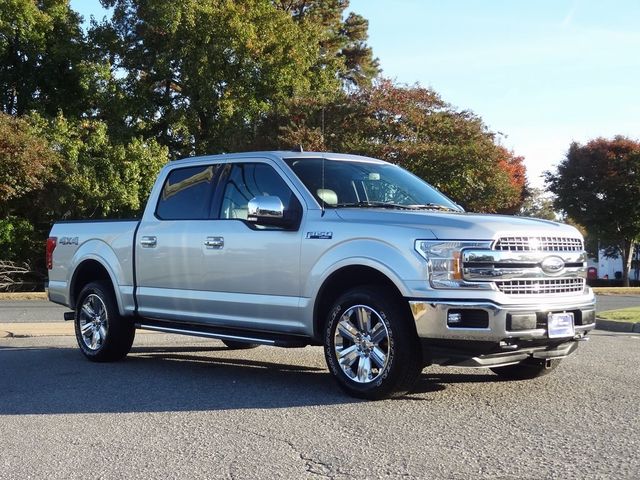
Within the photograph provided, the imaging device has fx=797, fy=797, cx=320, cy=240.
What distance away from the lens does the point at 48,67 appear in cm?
3102

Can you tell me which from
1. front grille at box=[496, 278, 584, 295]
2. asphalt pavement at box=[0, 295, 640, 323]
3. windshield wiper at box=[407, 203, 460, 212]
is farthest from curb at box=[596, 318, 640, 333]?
front grille at box=[496, 278, 584, 295]

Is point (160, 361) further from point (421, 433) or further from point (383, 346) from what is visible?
point (421, 433)

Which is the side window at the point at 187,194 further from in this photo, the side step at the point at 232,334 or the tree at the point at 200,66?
the tree at the point at 200,66

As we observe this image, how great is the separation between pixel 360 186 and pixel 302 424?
8.56ft

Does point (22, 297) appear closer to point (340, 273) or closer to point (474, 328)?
point (340, 273)

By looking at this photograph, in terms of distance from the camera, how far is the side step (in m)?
6.96

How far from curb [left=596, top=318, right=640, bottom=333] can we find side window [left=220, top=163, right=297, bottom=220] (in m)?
8.01

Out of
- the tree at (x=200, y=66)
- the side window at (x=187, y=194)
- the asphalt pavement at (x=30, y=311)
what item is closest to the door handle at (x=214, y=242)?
the side window at (x=187, y=194)

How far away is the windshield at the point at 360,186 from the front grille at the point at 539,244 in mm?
1214

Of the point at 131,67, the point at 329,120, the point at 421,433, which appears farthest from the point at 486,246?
the point at 131,67

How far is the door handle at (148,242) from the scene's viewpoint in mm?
8188

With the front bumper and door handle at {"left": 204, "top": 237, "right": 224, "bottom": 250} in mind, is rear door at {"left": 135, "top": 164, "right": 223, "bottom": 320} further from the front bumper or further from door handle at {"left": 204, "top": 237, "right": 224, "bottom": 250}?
the front bumper

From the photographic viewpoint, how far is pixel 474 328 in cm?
584

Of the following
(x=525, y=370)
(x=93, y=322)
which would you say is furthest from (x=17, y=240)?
(x=525, y=370)
